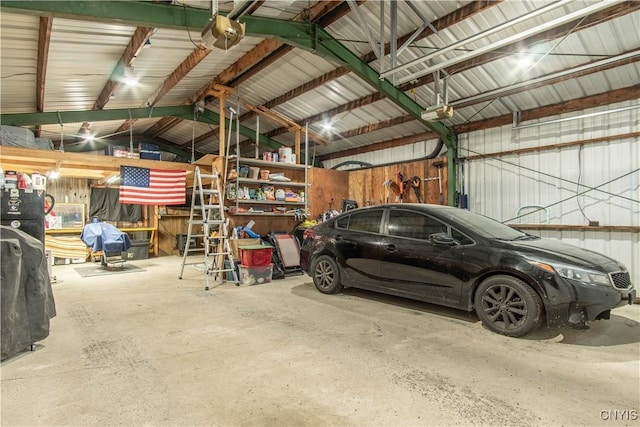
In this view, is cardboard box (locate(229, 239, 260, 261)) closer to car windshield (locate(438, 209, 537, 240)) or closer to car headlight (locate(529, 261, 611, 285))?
car windshield (locate(438, 209, 537, 240))

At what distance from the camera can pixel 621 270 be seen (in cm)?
296

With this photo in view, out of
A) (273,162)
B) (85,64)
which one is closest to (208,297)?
(273,162)

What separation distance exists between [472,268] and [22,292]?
381cm

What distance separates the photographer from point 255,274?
544cm

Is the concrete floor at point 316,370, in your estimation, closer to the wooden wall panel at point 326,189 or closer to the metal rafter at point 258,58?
the metal rafter at point 258,58

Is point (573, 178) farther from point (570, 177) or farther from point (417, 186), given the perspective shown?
point (417, 186)

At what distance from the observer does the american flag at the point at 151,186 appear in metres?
6.65

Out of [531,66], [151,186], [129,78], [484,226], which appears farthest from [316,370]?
[151,186]

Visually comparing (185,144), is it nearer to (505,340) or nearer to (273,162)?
(273,162)

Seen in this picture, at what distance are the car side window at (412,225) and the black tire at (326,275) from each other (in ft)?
3.31

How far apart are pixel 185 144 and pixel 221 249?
6.46 m

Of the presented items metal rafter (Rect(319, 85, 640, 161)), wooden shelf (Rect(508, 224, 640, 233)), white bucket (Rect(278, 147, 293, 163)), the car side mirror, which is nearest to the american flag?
white bucket (Rect(278, 147, 293, 163))

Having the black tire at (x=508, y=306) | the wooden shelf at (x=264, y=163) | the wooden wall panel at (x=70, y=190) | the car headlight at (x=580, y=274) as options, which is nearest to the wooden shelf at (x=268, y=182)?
the wooden shelf at (x=264, y=163)

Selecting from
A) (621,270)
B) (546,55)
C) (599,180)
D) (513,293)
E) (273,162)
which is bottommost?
(513,293)
